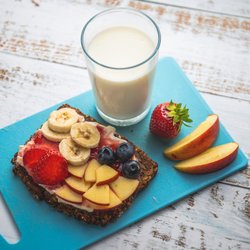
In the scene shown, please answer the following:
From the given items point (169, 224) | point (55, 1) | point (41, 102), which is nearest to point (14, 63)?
point (41, 102)

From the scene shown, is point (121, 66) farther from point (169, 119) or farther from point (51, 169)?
point (51, 169)

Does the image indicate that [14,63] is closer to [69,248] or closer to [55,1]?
[55,1]

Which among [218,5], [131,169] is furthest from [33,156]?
[218,5]

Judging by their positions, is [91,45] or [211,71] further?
[211,71]

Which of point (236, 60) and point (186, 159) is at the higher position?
point (236, 60)

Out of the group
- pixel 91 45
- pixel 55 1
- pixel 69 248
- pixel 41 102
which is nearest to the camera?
pixel 69 248

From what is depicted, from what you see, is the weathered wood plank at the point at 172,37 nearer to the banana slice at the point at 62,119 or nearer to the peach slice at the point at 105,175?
the banana slice at the point at 62,119

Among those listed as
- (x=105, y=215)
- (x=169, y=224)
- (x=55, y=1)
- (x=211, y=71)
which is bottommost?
(x=169, y=224)

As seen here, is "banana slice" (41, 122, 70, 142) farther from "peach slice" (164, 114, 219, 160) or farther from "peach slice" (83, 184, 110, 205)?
"peach slice" (164, 114, 219, 160)
